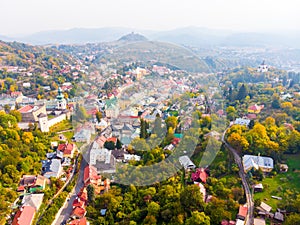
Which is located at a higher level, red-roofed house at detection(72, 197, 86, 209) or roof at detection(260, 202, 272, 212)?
roof at detection(260, 202, 272, 212)

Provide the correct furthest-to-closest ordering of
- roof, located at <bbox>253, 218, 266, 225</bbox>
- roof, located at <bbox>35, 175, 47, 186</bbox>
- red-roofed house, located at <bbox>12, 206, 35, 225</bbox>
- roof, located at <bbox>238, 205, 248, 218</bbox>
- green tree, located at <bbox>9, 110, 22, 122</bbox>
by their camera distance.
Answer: green tree, located at <bbox>9, 110, 22, 122</bbox> < roof, located at <bbox>35, 175, 47, 186</bbox> < red-roofed house, located at <bbox>12, 206, 35, 225</bbox> < roof, located at <bbox>238, 205, 248, 218</bbox> < roof, located at <bbox>253, 218, 266, 225</bbox>

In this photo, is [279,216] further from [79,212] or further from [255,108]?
[255,108]

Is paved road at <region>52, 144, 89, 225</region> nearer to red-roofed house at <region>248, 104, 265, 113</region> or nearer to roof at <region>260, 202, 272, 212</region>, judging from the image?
roof at <region>260, 202, 272, 212</region>

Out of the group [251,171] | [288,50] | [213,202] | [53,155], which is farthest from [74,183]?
[288,50]

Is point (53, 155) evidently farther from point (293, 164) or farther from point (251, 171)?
point (293, 164)

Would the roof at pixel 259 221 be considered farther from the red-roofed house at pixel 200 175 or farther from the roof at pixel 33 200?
the roof at pixel 33 200

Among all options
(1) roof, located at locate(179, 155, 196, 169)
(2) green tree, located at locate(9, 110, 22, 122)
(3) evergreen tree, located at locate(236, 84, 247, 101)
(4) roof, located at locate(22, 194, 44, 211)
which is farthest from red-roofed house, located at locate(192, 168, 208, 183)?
(3) evergreen tree, located at locate(236, 84, 247, 101)

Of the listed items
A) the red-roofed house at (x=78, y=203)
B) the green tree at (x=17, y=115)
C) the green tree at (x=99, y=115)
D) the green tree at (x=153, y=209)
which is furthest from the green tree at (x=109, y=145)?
the green tree at (x=17, y=115)
